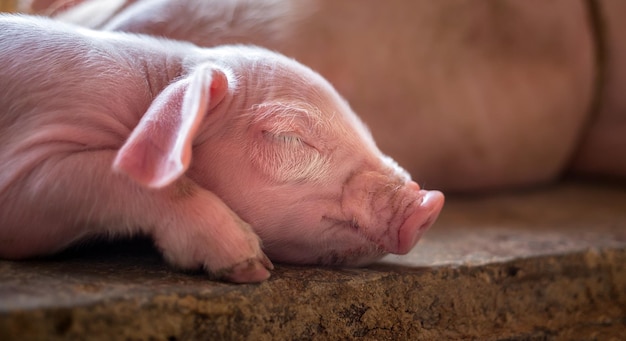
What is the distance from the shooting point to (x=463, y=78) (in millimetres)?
2510

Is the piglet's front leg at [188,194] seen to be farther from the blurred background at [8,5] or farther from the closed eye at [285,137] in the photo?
the blurred background at [8,5]

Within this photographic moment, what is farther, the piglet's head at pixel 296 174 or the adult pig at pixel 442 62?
the adult pig at pixel 442 62

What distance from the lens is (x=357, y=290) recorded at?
148 cm

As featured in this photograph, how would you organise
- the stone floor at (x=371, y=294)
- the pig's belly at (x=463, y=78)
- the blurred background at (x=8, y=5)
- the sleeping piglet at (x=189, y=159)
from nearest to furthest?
1. the stone floor at (x=371, y=294)
2. the sleeping piglet at (x=189, y=159)
3. the blurred background at (x=8, y=5)
4. the pig's belly at (x=463, y=78)

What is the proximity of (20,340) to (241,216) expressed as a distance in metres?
0.52

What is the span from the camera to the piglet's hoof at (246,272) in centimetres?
137

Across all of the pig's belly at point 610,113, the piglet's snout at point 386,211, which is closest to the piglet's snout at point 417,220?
the piglet's snout at point 386,211

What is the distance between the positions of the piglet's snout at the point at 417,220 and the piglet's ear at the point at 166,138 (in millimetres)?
501

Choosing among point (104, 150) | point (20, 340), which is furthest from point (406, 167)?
point (20, 340)

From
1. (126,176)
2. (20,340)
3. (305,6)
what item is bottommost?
(20,340)

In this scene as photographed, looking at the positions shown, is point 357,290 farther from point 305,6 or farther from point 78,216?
point 305,6

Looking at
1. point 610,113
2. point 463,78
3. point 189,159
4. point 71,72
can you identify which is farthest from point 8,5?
point 610,113

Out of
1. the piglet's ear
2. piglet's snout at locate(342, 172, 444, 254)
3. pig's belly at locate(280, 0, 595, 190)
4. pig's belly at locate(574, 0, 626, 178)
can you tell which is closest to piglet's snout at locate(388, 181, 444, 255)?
piglet's snout at locate(342, 172, 444, 254)

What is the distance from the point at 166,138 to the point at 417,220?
553 millimetres
